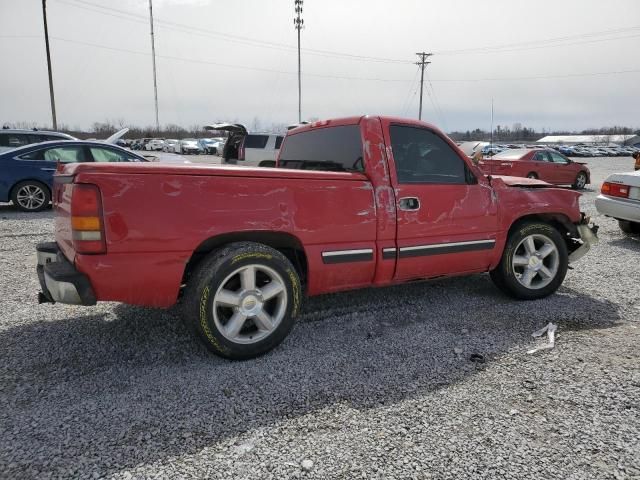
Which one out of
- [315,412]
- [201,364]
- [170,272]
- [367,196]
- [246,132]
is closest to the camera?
[315,412]

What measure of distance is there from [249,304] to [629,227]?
767cm

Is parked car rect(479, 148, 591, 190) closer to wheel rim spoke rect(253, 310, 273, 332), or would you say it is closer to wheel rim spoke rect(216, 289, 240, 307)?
Answer: wheel rim spoke rect(253, 310, 273, 332)

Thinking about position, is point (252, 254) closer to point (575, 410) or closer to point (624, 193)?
point (575, 410)

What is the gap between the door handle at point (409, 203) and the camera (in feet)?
12.3

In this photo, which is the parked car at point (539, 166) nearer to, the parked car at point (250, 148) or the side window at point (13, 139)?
the parked car at point (250, 148)

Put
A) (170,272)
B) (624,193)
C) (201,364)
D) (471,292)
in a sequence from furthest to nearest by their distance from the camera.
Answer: (624,193) < (471,292) < (201,364) < (170,272)

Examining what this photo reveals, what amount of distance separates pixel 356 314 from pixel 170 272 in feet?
6.11

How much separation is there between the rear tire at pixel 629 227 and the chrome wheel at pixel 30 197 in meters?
11.7

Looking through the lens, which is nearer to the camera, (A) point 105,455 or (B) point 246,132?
(A) point 105,455

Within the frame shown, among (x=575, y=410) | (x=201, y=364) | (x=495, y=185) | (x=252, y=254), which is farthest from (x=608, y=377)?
(x=201, y=364)

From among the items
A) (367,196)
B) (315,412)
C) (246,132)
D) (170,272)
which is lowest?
(315,412)

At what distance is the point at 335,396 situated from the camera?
285 centimetres

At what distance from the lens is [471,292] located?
4898 mm

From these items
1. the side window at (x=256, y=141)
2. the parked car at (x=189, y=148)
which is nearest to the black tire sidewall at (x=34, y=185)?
the side window at (x=256, y=141)
